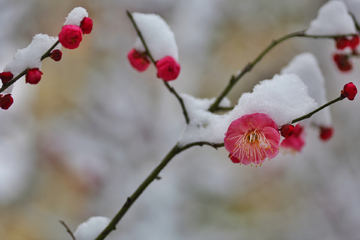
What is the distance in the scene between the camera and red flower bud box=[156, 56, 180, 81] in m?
0.98

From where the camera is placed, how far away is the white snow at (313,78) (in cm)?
130

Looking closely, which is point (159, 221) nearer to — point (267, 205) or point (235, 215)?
point (235, 215)

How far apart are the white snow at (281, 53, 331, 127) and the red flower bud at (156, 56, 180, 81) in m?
0.63

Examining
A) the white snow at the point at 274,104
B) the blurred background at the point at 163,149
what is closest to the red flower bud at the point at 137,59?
the white snow at the point at 274,104

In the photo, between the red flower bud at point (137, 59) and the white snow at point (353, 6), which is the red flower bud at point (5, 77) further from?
the white snow at point (353, 6)

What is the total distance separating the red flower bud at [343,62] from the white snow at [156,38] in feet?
3.14

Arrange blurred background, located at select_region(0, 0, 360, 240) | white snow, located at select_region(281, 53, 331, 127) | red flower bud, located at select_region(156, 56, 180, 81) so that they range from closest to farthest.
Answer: red flower bud, located at select_region(156, 56, 180, 81)
white snow, located at select_region(281, 53, 331, 127)
blurred background, located at select_region(0, 0, 360, 240)

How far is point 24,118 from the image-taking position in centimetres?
376

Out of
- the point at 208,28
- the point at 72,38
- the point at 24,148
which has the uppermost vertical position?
the point at 208,28

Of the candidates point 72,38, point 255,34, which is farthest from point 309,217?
point 72,38

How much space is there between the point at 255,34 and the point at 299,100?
435 centimetres

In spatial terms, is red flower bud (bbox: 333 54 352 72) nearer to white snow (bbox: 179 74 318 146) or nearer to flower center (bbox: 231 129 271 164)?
white snow (bbox: 179 74 318 146)

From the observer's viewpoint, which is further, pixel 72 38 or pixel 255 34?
pixel 255 34

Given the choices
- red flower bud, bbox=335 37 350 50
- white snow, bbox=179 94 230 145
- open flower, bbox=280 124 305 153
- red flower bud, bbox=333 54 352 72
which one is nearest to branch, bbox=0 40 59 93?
white snow, bbox=179 94 230 145
